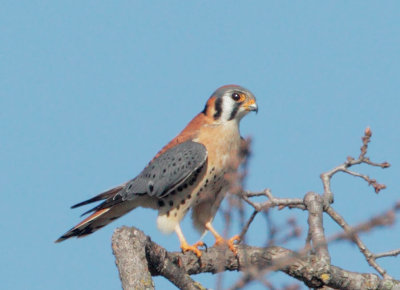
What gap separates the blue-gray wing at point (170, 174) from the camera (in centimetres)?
512

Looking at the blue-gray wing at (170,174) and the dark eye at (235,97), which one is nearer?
the blue-gray wing at (170,174)

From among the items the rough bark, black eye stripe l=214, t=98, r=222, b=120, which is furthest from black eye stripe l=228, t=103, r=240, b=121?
the rough bark

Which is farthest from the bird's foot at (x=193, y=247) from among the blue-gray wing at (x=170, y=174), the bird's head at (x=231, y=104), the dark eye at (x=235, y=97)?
the dark eye at (x=235, y=97)

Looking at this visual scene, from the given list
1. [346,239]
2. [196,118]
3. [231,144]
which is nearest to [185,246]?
[231,144]

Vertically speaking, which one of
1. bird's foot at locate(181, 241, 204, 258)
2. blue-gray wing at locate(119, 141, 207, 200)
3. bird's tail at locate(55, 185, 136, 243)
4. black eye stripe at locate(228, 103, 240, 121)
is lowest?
bird's foot at locate(181, 241, 204, 258)

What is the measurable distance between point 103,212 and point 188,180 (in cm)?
76

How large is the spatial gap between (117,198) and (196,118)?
1.10 metres

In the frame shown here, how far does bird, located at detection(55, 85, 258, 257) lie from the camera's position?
5156mm

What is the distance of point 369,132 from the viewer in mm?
3834

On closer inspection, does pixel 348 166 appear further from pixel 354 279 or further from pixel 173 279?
pixel 173 279

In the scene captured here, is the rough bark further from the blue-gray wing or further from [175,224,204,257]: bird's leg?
the blue-gray wing

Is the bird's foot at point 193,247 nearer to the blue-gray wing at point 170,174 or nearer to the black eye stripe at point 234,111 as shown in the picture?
the blue-gray wing at point 170,174

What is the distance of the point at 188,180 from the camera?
5211 millimetres

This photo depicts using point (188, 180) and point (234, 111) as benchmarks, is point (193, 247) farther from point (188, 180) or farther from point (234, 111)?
point (234, 111)
